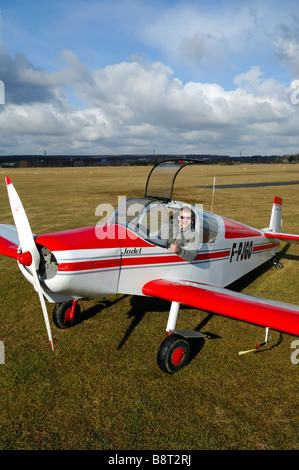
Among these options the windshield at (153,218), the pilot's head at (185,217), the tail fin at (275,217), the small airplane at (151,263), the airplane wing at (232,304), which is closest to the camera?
the airplane wing at (232,304)

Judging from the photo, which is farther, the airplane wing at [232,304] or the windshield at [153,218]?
the windshield at [153,218]

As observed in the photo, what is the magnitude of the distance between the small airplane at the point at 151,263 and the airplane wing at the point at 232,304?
0.01 metres

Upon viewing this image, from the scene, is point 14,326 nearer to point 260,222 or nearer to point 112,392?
point 112,392

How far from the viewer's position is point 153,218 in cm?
535

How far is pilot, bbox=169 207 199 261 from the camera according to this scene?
5.27 m

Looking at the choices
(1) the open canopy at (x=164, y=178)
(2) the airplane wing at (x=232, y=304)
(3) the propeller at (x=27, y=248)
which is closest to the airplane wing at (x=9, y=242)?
(3) the propeller at (x=27, y=248)

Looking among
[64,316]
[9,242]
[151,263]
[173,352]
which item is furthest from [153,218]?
[9,242]

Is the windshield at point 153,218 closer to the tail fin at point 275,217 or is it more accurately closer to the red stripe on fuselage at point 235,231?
the red stripe on fuselage at point 235,231

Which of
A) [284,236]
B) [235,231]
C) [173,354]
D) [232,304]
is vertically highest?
[235,231]

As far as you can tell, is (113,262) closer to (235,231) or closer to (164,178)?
(164,178)

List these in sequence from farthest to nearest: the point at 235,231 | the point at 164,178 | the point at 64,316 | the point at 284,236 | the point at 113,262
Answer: the point at 284,236
the point at 235,231
the point at 164,178
the point at 64,316
the point at 113,262

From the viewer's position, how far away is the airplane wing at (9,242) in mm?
5852

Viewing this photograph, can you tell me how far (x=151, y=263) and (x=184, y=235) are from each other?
30.7 inches
